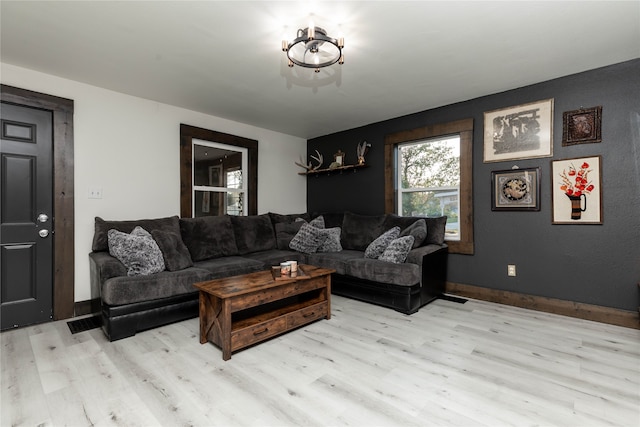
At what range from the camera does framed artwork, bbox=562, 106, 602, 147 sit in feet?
9.61

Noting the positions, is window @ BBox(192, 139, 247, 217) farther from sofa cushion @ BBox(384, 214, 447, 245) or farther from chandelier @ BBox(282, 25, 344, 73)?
sofa cushion @ BBox(384, 214, 447, 245)

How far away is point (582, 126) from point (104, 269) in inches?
184

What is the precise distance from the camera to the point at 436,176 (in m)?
4.18

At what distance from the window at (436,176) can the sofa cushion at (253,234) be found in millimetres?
1803

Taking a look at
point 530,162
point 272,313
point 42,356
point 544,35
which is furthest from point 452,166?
point 42,356

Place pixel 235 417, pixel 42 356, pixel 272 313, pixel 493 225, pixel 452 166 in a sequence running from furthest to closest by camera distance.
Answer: pixel 452 166
pixel 493 225
pixel 272 313
pixel 42 356
pixel 235 417

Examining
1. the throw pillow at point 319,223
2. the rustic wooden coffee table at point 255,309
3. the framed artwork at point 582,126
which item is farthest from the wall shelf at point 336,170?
the framed artwork at point 582,126

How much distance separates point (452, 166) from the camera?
4.02 m

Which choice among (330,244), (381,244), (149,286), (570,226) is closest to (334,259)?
(330,244)

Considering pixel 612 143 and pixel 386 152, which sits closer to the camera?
pixel 612 143

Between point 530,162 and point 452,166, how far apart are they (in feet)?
2.92

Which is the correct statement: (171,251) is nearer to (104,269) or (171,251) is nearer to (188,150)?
(104,269)

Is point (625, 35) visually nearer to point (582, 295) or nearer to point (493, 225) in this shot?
point (493, 225)

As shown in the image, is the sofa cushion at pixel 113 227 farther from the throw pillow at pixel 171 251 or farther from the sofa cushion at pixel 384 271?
the sofa cushion at pixel 384 271
